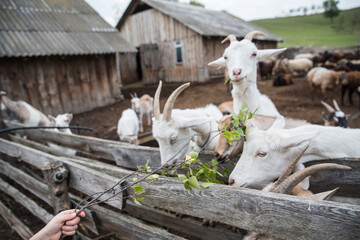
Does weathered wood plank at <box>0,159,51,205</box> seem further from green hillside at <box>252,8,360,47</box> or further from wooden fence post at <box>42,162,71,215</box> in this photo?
green hillside at <box>252,8,360,47</box>

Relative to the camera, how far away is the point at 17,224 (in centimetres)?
355

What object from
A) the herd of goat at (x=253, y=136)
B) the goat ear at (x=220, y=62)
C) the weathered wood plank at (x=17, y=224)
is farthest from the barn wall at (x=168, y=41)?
the weathered wood plank at (x=17, y=224)

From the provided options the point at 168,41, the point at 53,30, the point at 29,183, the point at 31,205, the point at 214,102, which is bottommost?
the point at 31,205

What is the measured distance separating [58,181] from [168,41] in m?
15.2

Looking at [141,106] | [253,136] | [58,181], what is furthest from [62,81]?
[253,136]

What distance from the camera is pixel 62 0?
40.8 ft

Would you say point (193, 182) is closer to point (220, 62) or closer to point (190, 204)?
point (190, 204)

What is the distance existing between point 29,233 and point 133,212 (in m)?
1.55

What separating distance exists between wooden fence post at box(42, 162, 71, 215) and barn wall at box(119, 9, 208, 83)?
13.0 metres

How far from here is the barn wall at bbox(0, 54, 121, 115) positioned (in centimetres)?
932

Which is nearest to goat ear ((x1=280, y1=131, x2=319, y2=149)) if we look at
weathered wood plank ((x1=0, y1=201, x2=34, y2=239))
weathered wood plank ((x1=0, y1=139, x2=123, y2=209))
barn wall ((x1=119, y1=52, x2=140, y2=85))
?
weathered wood plank ((x1=0, y1=139, x2=123, y2=209))

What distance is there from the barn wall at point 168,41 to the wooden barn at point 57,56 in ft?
15.4

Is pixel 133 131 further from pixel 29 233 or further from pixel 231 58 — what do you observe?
pixel 231 58

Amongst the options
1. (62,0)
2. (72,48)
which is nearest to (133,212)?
(72,48)
